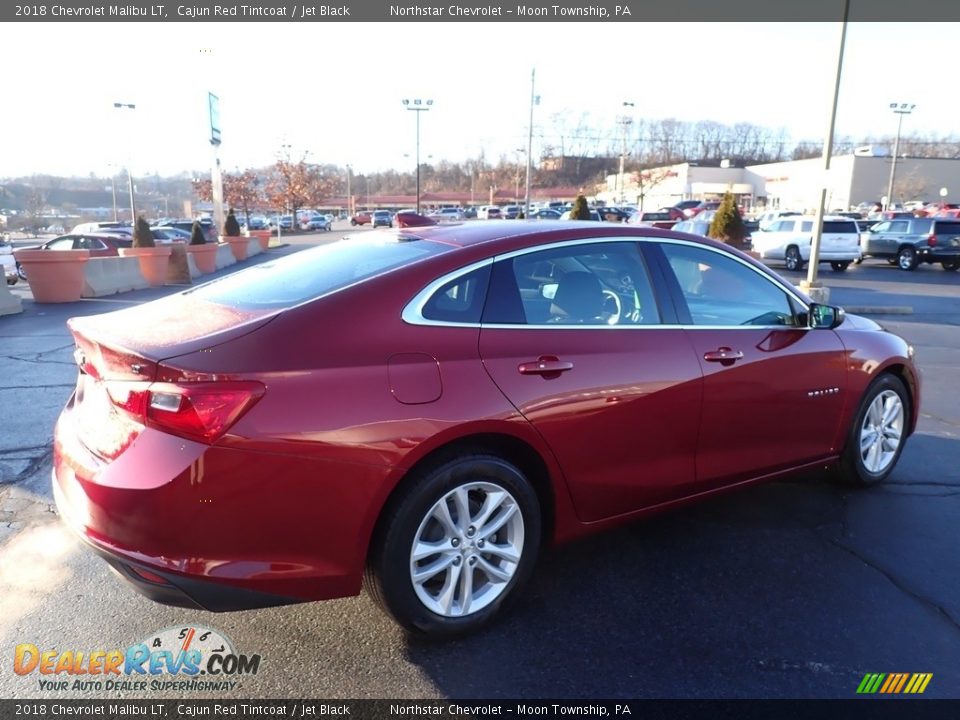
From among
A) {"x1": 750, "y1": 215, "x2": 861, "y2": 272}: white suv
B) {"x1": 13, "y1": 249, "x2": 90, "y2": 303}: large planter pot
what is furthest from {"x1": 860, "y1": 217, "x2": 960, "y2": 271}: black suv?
{"x1": 13, "y1": 249, "x2": 90, "y2": 303}: large planter pot

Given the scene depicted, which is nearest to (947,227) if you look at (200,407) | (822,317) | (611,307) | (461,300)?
(822,317)

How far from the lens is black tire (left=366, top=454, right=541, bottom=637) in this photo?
2.62 meters

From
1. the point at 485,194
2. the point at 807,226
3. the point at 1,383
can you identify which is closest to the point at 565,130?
the point at 485,194

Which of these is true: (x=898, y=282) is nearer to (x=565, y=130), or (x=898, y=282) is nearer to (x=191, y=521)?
(x=191, y=521)

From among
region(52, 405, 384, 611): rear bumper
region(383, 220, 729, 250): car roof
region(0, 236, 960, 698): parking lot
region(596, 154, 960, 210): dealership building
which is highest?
region(596, 154, 960, 210): dealership building

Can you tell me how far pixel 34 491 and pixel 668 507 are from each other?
381 cm

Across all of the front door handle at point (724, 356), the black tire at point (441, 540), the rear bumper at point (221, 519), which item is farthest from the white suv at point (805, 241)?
the rear bumper at point (221, 519)

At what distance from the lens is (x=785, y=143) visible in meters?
145

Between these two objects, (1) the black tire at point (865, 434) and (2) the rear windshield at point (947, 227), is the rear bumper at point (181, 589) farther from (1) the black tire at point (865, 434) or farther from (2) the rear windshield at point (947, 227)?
(2) the rear windshield at point (947, 227)

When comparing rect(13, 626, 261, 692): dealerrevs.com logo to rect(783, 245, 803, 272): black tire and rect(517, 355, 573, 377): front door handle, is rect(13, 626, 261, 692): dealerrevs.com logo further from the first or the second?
rect(783, 245, 803, 272): black tire

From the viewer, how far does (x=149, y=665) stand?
107 inches

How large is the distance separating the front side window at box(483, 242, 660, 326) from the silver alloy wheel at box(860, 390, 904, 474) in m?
1.98

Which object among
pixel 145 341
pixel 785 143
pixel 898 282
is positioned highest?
pixel 785 143

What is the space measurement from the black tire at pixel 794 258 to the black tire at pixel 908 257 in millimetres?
4342
